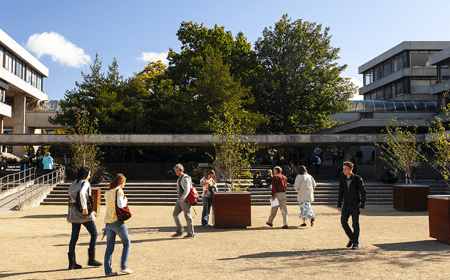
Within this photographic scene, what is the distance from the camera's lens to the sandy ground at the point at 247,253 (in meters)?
5.74

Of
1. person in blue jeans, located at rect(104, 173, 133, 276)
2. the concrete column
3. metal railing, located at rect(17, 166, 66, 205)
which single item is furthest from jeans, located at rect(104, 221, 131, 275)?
the concrete column

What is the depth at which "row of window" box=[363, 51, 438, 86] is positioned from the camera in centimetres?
5301

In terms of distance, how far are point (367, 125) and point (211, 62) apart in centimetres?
1291

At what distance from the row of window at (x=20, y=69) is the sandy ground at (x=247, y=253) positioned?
3306 centimetres

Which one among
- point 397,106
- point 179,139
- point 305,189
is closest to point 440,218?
point 305,189

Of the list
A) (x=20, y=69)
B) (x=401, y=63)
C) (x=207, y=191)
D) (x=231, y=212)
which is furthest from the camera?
(x=401, y=63)

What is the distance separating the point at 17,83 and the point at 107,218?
134 ft

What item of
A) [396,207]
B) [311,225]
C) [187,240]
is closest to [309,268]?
[187,240]

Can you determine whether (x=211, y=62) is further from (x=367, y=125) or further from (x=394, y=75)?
(x=394, y=75)

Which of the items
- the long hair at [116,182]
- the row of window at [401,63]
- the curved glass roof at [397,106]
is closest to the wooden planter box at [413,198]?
the long hair at [116,182]

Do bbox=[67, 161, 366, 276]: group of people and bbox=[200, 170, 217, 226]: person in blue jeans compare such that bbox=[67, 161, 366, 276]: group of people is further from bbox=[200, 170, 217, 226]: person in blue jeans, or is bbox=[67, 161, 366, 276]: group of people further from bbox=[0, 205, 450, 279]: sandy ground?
bbox=[0, 205, 450, 279]: sandy ground

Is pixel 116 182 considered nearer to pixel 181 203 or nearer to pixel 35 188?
pixel 181 203

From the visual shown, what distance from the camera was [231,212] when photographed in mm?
10656

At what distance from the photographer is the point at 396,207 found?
1509 centimetres
